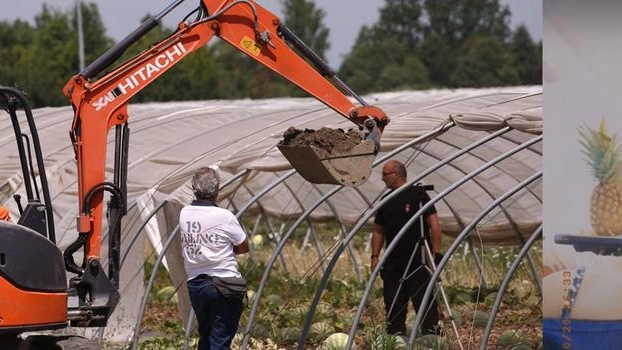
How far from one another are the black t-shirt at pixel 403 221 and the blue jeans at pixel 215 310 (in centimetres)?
321

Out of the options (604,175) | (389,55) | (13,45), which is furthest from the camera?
(389,55)

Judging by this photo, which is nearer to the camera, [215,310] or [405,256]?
[215,310]

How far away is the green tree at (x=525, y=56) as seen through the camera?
70956mm

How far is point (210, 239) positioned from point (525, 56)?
67.4 m

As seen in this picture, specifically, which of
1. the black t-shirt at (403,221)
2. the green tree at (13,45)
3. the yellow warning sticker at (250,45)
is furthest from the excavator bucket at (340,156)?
the green tree at (13,45)

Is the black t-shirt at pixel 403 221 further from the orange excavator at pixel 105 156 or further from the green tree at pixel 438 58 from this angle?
the green tree at pixel 438 58

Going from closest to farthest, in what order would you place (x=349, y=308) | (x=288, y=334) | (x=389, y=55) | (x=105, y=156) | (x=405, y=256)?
(x=105, y=156) → (x=405, y=256) → (x=288, y=334) → (x=349, y=308) → (x=389, y=55)

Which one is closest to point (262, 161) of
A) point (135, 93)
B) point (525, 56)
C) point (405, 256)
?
point (405, 256)

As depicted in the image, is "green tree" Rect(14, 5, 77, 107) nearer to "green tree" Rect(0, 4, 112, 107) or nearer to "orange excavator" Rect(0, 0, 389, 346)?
"green tree" Rect(0, 4, 112, 107)

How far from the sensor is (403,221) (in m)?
12.3

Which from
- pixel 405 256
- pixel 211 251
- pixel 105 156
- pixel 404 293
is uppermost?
pixel 105 156

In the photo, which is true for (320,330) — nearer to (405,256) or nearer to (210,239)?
(405,256)

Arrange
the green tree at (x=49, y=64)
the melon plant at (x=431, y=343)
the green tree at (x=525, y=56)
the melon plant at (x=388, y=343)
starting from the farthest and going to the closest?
1. the green tree at (x=525, y=56)
2. the green tree at (x=49, y=64)
3. the melon plant at (x=431, y=343)
4. the melon plant at (x=388, y=343)

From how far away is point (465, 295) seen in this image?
52.4ft
